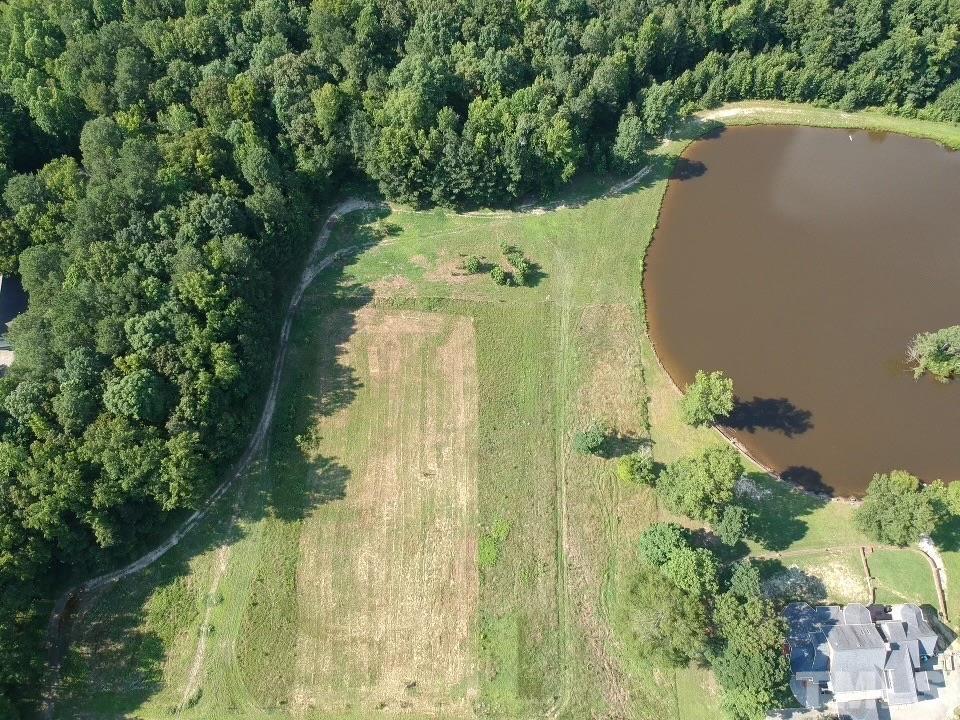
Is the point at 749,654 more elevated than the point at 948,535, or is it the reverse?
the point at 749,654

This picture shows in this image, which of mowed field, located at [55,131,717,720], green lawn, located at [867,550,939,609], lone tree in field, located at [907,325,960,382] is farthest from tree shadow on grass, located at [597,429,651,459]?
lone tree in field, located at [907,325,960,382]

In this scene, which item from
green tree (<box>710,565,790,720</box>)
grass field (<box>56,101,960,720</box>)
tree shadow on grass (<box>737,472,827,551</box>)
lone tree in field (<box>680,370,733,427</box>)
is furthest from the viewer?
lone tree in field (<box>680,370,733,427</box>)

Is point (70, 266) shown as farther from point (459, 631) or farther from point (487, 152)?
point (459, 631)

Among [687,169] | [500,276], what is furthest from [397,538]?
[687,169]

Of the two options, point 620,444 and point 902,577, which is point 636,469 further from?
point 902,577

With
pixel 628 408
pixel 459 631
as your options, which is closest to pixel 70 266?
pixel 459 631

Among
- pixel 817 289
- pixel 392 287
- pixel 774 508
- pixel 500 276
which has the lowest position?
pixel 774 508

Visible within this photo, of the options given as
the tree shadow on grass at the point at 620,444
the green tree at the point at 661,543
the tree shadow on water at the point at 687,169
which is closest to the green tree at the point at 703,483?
the green tree at the point at 661,543

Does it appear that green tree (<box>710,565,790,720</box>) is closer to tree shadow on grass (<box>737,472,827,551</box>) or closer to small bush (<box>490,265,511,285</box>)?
tree shadow on grass (<box>737,472,827,551</box>)
